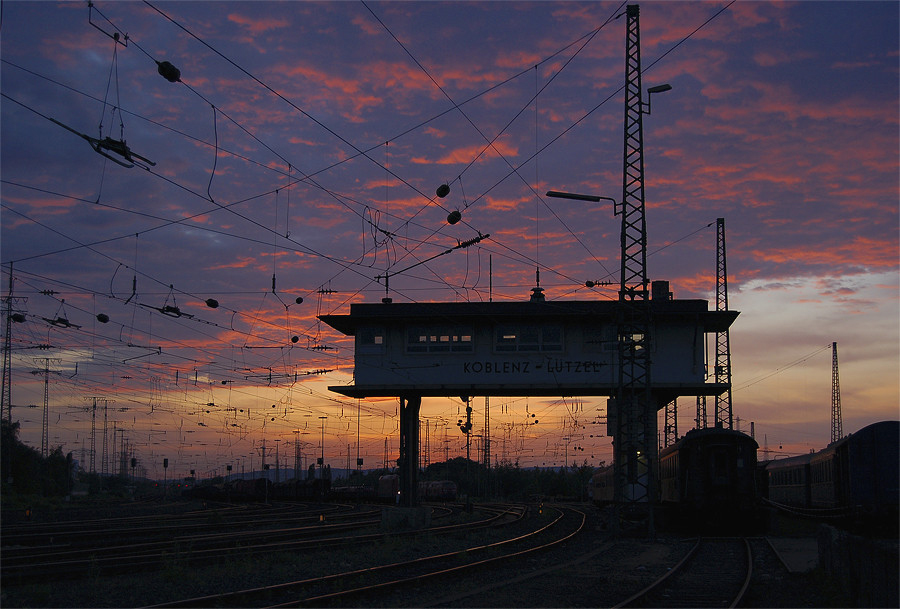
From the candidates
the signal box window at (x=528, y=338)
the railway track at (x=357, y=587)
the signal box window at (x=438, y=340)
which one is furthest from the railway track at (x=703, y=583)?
the signal box window at (x=438, y=340)

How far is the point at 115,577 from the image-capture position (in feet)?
60.6

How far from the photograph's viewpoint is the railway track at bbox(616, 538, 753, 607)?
14.4m

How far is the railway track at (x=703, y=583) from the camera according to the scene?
14445 millimetres

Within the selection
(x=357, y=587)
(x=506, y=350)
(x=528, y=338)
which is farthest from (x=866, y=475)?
(x=357, y=587)

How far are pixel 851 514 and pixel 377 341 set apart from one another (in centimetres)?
2145

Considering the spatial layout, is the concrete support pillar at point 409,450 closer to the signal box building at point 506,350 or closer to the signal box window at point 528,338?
the signal box building at point 506,350

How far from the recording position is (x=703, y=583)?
17109 millimetres

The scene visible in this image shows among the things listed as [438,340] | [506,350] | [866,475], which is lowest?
[866,475]

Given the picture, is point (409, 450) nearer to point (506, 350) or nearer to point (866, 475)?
point (506, 350)

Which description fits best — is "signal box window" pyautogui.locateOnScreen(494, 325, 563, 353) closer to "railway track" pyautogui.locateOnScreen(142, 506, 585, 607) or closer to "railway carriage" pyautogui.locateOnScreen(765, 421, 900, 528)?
"railway carriage" pyautogui.locateOnScreen(765, 421, 900, 528)

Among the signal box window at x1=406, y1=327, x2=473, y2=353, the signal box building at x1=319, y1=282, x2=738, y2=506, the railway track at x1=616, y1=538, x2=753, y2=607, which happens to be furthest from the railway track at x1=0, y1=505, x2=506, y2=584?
the railway track at x1=616, y1=538, x2=753, y2=607

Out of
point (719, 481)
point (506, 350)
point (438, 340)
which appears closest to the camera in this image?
point (719, 481)

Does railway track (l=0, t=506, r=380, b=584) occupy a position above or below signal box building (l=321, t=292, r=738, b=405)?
Result: below

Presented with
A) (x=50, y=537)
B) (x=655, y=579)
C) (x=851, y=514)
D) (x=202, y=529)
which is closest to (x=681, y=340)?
(x=851, y=514)
